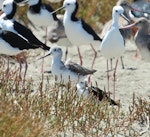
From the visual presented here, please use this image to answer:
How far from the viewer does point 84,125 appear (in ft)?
23.2

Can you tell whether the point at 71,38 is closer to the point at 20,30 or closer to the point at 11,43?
the point at 20,30

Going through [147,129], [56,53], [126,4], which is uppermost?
[126,4]

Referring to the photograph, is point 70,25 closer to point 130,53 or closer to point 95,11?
point 130,53

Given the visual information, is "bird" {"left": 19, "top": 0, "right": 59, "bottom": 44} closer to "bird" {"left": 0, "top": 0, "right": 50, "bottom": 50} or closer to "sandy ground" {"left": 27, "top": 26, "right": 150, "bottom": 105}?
"sandy ground" {"left": 27, "top": 26, "right": 150, "bottom": 105}

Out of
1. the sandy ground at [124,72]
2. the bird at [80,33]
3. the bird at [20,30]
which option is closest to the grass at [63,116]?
the sandy ground at [124,72]

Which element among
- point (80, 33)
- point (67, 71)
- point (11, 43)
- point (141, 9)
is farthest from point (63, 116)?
point (141, 9)

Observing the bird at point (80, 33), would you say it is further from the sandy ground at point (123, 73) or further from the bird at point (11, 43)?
the bird at point (11, 43)

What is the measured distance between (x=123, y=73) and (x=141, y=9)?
8.94 ft

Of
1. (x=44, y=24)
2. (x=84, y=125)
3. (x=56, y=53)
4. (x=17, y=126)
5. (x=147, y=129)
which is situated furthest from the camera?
(x=44, y=24)

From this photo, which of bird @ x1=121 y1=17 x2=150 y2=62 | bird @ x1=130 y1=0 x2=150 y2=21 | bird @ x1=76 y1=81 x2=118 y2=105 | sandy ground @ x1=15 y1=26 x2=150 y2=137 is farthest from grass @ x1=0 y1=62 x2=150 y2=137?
bird @ x1=130 y1=0 x2=150 y2=21

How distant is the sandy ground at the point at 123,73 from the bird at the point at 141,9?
0.58m

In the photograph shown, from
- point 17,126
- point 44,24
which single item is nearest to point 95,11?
point 44,24

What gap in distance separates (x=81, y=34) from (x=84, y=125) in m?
3.89

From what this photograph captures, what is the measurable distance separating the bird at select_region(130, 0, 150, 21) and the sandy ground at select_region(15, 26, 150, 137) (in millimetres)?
582
